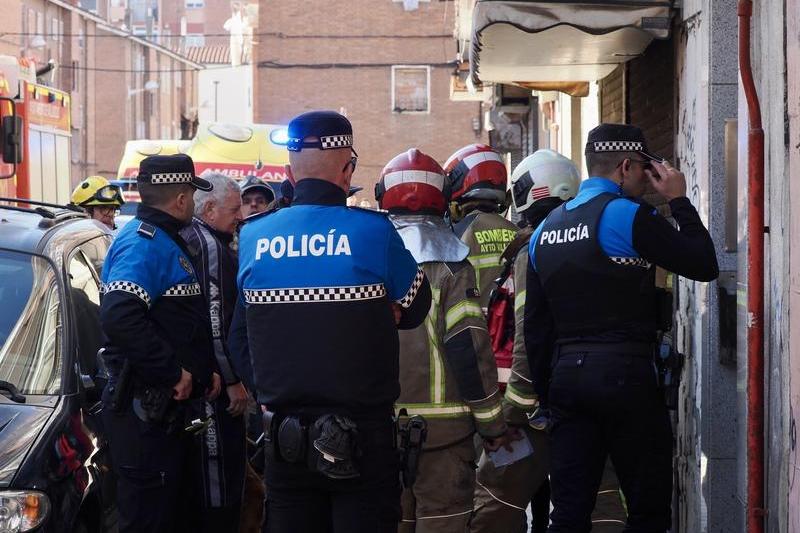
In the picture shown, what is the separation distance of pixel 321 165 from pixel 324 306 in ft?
1.70

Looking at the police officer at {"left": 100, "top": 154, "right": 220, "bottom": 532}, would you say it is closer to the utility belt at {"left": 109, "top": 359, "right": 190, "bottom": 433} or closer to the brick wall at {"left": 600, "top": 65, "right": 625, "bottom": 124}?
the utility belt at {"left": 109, "top": 359, "right": 190, "bottom": 433}

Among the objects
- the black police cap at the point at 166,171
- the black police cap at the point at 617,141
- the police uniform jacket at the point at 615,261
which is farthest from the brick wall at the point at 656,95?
the black police cap at the point at 166,171

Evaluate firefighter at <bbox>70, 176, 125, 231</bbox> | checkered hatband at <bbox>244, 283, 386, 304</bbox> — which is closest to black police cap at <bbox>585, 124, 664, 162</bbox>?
checkered hatband at <bbox>244, 283, 386, 304</bbox>

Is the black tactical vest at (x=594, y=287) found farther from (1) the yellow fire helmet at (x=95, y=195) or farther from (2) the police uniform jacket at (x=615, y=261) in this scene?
(1) the yellow fire helmet at (x=95, y=195)

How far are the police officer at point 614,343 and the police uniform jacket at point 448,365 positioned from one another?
265mm

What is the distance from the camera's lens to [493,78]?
11.2m

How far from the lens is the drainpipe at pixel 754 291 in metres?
4.96

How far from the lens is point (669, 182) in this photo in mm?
5094

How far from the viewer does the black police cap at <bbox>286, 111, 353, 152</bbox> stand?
4.35 m

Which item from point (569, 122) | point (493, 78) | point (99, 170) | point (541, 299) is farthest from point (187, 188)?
point (99, 170)

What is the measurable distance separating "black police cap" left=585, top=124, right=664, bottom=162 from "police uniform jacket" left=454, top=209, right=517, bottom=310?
131cm

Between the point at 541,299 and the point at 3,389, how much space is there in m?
2.15

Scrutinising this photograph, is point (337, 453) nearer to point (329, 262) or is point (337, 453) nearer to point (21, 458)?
point (329, 262)

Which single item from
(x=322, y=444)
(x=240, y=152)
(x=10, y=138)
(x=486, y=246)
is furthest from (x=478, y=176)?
(x=240, y=152)
